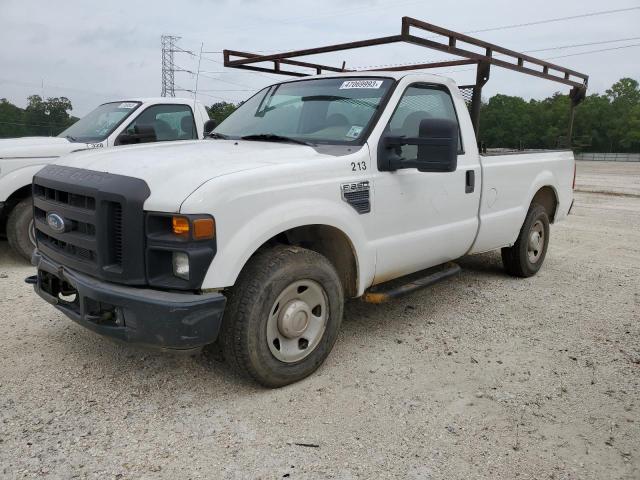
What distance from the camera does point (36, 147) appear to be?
6250 millimetres

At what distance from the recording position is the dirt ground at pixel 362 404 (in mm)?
2625

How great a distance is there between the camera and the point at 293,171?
3.23m

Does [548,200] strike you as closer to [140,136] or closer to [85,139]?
[140,136]

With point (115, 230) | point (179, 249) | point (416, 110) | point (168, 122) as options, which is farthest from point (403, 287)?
point (168, 122)

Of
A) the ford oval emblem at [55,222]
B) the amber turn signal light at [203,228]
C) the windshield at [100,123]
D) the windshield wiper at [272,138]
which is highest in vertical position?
the windshield at [100,123]

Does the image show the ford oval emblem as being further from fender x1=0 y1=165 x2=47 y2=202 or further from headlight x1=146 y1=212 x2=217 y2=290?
fender x1=0 y1=165 x2=47 y2=202

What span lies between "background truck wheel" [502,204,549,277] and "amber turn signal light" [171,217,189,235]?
409 cm

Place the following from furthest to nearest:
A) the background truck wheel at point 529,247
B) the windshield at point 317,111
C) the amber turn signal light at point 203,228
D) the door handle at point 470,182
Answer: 1. the background truck wheel at point 529,247
2. the door handle at point 470,182
3. the windshield at point 317,111
4. the amber turn signal light at point 203,228

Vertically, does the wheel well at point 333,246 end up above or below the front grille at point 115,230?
below

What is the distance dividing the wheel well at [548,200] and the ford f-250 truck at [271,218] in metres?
1.48

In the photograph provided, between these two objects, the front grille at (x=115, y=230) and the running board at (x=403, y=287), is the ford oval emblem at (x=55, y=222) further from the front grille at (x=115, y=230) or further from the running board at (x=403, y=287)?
the running board at (x=403, y=287)

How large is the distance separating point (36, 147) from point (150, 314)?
175 inches

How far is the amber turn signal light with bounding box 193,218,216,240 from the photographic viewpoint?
276 centimetres

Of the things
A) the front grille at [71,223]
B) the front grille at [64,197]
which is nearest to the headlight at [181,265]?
the front grille at [71,223]
